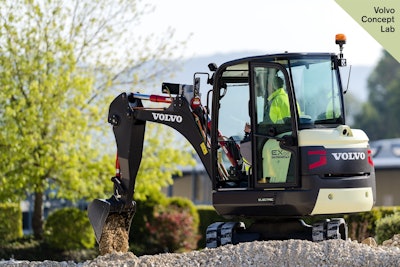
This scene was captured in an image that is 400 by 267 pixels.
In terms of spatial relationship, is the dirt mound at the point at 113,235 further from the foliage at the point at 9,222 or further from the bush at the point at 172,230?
the bush at the point at 172,230

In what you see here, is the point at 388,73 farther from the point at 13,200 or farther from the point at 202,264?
the point at 202,264

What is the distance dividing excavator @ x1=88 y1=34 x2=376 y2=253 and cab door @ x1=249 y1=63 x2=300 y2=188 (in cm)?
1

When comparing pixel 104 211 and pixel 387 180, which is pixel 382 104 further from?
pixel 104 211

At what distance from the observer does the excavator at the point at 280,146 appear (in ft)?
38.3

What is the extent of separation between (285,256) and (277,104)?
6.47ft

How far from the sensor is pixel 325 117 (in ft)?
39.3

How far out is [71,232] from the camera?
2211 cm

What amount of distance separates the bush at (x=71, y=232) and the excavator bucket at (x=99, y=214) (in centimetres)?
891

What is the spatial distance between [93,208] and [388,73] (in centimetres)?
9108

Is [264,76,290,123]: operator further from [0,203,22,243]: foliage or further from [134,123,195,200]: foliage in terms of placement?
[0,203,22,243]: foliage

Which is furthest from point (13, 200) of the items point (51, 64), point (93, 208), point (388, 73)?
point (388, 73)

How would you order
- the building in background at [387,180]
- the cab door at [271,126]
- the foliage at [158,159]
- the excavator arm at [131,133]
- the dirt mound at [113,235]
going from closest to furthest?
the cab door at [271,126] < the excavator arm at [131,133] < the dirt mound at [113,235] < the foliage at [158,159] < the building in background at [387,180]

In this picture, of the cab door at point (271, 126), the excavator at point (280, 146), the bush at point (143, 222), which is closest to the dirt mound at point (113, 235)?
the excavator at point (280, 146)

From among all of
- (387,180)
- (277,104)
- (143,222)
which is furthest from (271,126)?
(387,180)
